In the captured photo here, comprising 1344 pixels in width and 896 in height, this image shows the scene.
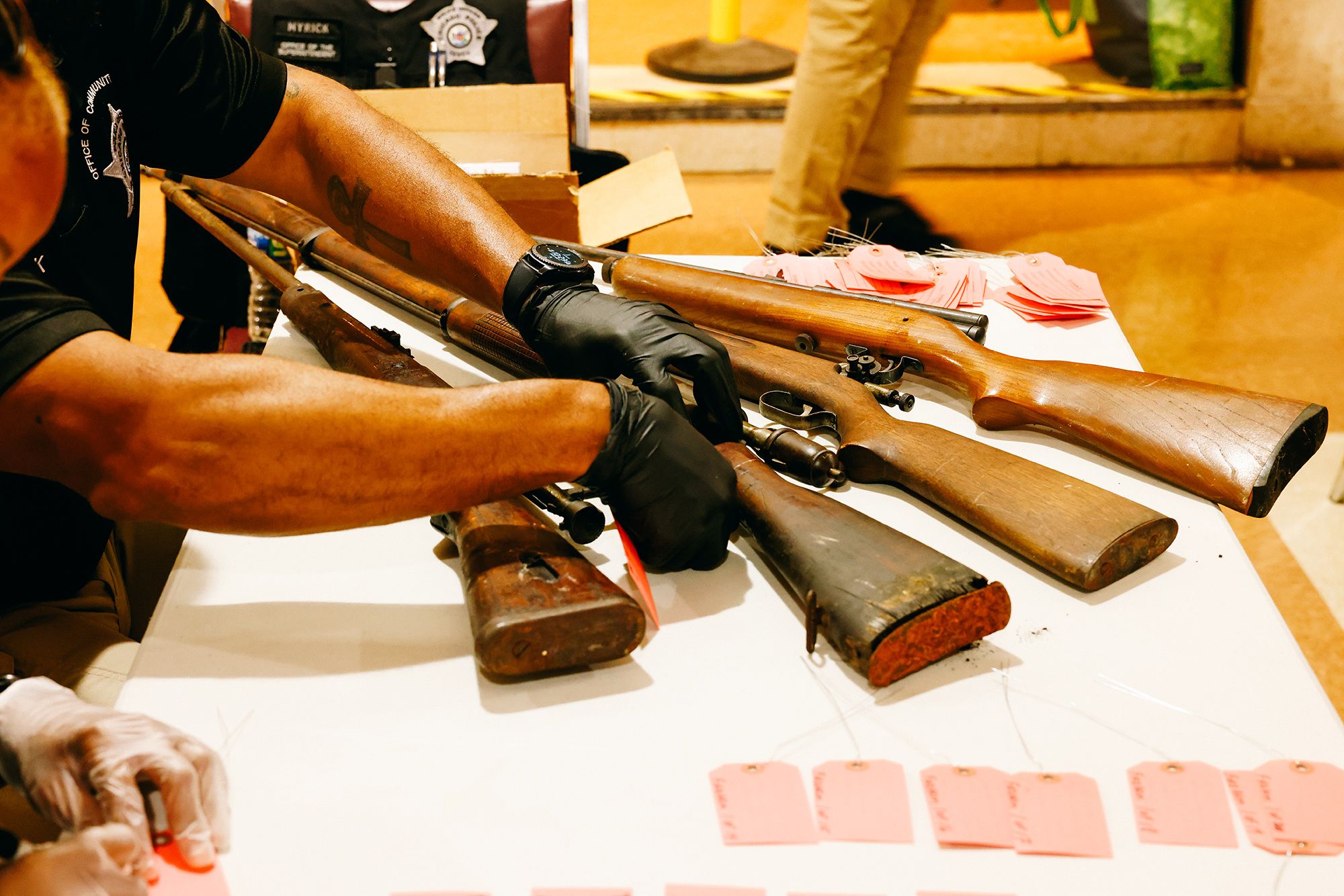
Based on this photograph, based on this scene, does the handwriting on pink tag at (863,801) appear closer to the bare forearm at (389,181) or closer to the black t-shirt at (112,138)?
the bare forearm at (389,181)

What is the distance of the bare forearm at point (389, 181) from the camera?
5.37 ft

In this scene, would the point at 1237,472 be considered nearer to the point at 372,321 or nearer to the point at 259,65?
the point at 372,321

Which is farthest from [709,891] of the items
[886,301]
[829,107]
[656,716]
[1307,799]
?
[829,107]

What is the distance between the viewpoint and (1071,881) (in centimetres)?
87

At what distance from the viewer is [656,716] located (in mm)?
1040

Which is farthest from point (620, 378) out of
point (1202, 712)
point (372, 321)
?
point (1202, 712)

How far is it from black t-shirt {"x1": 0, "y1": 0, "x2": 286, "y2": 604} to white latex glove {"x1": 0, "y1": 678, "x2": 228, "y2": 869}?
0.50m

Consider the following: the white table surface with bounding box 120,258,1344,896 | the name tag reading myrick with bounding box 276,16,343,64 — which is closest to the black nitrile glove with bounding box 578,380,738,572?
the white table surface with bounding box 120,258,1344,896

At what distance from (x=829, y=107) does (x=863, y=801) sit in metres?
2.77

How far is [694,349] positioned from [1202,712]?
2.31 ft

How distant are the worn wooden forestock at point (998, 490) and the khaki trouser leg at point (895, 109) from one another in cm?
226

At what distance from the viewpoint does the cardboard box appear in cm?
224

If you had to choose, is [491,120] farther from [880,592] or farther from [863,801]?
[863,801]

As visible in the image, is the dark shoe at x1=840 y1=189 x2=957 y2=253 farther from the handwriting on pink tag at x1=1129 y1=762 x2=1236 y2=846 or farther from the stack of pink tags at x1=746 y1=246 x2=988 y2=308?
the handwriting on pink tag at x1=1129 y1=762 x2=1236 y2=846
